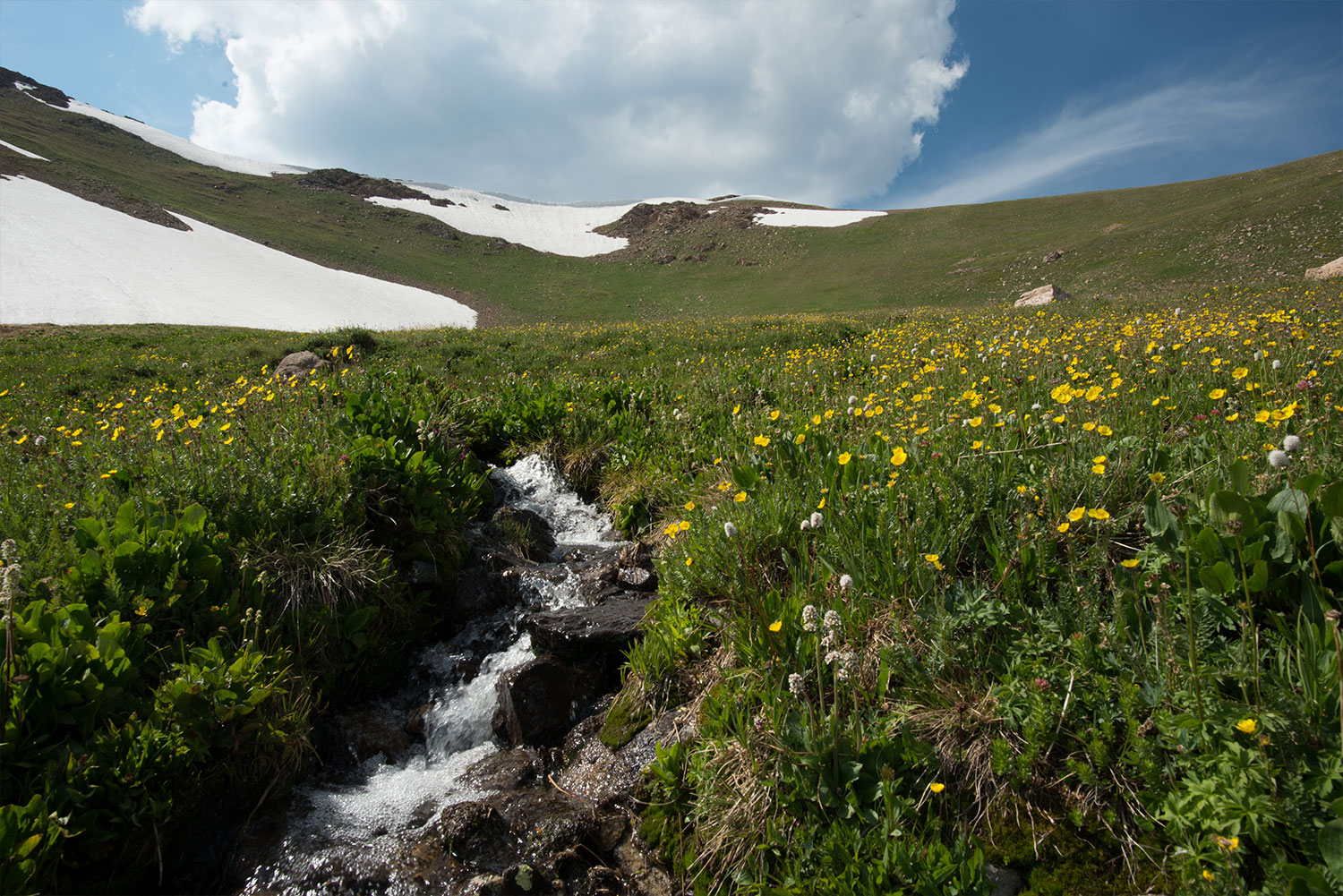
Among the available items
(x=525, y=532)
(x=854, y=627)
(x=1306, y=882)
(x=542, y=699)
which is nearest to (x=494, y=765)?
(x=542, y=699)

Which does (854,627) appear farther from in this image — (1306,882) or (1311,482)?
(1311,482)

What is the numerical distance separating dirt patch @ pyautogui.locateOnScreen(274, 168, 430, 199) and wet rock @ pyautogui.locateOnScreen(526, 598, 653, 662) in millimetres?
77066

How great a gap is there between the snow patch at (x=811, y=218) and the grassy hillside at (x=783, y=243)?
8.29 feet

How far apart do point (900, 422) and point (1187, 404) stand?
183 cm

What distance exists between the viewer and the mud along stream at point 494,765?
2.69m

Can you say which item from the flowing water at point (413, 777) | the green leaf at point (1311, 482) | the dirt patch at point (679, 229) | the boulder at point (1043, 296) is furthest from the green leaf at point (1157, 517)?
the dirt patch at point (679, 229)

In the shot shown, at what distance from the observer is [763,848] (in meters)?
2.33

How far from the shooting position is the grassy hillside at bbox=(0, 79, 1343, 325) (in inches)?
1147

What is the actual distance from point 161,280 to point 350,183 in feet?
159

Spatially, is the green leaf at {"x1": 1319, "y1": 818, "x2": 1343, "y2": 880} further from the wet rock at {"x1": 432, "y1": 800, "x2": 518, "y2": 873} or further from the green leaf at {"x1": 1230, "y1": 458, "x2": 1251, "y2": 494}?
the wet rock at {"x1": 432, "y1": 800, "x2": 518, "y2": 873}

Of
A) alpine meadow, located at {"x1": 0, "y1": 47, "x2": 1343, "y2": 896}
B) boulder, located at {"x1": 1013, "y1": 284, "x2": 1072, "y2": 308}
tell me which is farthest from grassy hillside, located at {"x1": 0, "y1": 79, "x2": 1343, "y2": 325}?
alpine meadow, located at {"x1": 0, "y1": 47, "x2": 1343, "y2": 896}

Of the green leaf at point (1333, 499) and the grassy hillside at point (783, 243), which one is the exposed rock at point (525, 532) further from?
the grassy hillside at point (783, 243)

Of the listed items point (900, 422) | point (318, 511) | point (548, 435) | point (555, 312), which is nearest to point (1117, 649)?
point (900, 422)

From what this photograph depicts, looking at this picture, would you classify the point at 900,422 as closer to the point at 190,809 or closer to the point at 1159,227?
the point at 190,809
